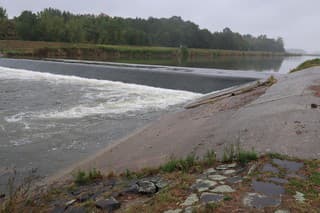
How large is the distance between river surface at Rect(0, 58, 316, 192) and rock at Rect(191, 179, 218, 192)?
3.56 m

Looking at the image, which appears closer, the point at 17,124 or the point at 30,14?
the point at 17,124

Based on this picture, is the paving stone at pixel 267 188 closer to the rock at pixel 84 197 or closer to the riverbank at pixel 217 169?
the riverbank at pixel 217 169

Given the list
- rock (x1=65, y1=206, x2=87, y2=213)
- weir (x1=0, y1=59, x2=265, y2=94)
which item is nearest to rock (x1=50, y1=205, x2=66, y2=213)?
rock (x1=65, y1=206, x2=87, y2=213)

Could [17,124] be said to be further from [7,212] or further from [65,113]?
[7,212]

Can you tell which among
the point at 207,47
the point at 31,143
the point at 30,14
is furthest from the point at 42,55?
the point at 207,47

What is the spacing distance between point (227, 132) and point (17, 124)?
7.15m

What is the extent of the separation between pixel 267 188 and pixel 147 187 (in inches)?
70.7

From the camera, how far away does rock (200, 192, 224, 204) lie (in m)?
3.74

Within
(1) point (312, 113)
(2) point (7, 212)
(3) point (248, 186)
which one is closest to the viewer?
(2) point (7, 212)

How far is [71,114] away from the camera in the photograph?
11.6 metres

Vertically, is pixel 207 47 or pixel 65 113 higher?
pixel 207 47

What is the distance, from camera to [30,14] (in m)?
71.1

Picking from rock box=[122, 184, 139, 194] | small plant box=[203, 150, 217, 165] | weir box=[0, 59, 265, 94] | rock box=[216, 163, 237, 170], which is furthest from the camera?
weir box=[0, 59, 265, 94]

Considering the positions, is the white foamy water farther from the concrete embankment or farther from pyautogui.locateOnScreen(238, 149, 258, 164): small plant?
pyautogui.locateOnScreen(238, 149, 258, 164): small plant
